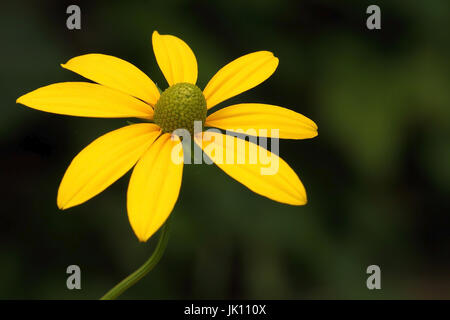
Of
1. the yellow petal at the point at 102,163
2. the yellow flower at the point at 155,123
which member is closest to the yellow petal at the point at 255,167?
the yellow flower at the point at 155,123

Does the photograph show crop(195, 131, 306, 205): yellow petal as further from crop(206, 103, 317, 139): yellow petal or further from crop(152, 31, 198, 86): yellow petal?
crop(152, 31, 198, 86): yellow petal

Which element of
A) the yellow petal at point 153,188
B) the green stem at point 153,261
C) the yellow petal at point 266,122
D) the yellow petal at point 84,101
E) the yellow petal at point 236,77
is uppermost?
the yellow petal at point 236,77

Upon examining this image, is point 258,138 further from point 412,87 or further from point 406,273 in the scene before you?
point 406,273

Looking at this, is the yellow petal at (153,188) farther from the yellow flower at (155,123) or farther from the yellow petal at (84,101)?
the yellow petal at (84,101)

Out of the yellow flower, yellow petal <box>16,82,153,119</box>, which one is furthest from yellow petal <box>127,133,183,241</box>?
yellow petal <box>16,82,153,119</box>

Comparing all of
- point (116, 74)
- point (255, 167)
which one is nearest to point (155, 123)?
point (116, 74)

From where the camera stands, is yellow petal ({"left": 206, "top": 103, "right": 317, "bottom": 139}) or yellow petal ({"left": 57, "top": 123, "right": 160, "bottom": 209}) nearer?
yellow petal ({"left": 57, "top": 123, "right": 160, "bottom": 209})

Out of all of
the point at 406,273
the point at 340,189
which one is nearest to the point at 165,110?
the point at 340,189
